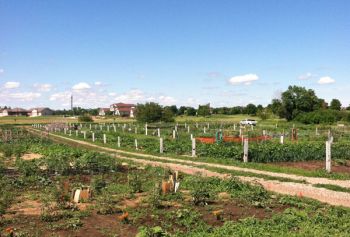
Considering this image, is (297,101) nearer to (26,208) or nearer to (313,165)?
(313,165)

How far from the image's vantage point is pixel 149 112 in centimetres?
5759

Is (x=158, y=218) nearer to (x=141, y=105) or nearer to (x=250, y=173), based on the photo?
(x=250, y=173)

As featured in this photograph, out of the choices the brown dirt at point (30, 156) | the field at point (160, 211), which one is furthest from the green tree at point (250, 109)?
the field at point (160, 211)

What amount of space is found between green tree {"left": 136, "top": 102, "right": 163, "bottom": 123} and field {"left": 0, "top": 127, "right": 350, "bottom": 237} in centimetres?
→ 4256

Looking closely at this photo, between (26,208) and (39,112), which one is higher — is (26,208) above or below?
below

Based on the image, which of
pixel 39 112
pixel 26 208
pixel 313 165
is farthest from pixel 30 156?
pixel 39 112

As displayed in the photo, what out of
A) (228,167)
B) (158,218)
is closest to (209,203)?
(158,218)

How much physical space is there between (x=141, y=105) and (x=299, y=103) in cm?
Answer: 3855

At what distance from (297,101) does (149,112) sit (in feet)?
127

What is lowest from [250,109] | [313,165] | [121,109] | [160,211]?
[313,165]

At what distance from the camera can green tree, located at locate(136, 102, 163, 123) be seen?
189ft

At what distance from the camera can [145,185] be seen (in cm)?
1384

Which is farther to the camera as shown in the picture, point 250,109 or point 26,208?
point 250,109

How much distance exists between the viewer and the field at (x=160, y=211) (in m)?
8.34
